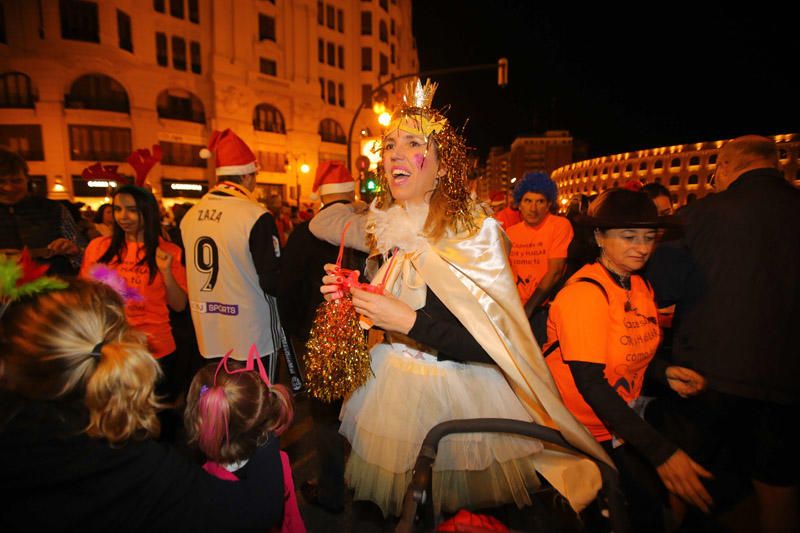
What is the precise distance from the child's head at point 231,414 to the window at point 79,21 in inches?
1351

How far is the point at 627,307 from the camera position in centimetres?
209

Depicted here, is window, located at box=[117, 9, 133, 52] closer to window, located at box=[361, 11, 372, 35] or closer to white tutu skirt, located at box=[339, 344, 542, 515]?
window, located at box=[361, 11, 372, 35]

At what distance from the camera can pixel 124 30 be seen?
2764 cm

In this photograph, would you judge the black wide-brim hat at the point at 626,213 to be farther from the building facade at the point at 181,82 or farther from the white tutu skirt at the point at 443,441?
the building facade at the point at 181,82

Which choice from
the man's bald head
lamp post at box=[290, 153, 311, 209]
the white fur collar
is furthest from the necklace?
lamp post at box=[290, 153, 311, 209]

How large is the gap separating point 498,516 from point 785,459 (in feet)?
6.15

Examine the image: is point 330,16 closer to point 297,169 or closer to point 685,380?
point 297,169

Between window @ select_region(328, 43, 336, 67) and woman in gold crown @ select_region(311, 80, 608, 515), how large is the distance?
4061 centimetres

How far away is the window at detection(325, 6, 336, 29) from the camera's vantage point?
122 ft

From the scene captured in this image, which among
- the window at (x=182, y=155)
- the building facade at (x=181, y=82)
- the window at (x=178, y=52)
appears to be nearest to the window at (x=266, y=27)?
the building facade at (x=181, y=82)

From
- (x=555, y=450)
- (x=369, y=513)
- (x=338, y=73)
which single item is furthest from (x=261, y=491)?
(x=338, y=73)

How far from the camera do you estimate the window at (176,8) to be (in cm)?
2928

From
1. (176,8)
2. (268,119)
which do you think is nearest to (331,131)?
(268,119)

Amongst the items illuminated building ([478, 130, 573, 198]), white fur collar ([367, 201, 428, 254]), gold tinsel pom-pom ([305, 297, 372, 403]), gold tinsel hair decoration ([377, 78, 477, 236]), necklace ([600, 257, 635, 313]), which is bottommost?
gold tinsel pom-pom ([305, 297, 372, 403])
